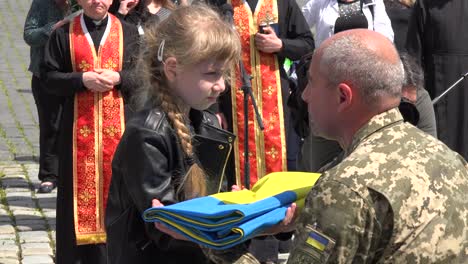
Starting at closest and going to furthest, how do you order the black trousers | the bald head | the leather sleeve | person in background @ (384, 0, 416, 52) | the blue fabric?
the bald head → the blue fabric → the leather sleeve → person in background @ (384, 0, 416, 52) → the black trousers

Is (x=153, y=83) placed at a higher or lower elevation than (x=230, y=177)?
higher

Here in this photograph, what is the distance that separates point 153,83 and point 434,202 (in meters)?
1.46

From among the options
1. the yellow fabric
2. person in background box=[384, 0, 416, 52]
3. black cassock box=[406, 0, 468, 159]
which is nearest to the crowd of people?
the yellow fabric

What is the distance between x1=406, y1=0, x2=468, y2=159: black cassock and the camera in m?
8.19

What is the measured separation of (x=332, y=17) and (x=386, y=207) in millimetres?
4868

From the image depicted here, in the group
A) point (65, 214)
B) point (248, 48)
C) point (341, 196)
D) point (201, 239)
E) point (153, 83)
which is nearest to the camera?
point (341, 196)

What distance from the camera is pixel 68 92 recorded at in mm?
6848

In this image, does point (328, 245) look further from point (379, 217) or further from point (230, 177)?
point (230, 177)

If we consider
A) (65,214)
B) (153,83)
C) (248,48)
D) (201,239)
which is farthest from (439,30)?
(201,239)

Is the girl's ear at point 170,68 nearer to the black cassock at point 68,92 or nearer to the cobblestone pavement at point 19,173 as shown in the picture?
the black cassock at point 68,92

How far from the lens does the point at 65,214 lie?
23.1 ft

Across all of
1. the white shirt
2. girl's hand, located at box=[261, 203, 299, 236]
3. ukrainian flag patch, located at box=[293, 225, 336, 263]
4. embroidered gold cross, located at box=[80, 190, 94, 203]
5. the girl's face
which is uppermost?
the girl's face

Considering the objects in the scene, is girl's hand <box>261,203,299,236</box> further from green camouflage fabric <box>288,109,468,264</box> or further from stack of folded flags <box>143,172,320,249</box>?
green camouflage fabric <box>288,109,468,264</box>

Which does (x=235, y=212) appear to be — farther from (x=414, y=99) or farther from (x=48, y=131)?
(x=48, y=131)
